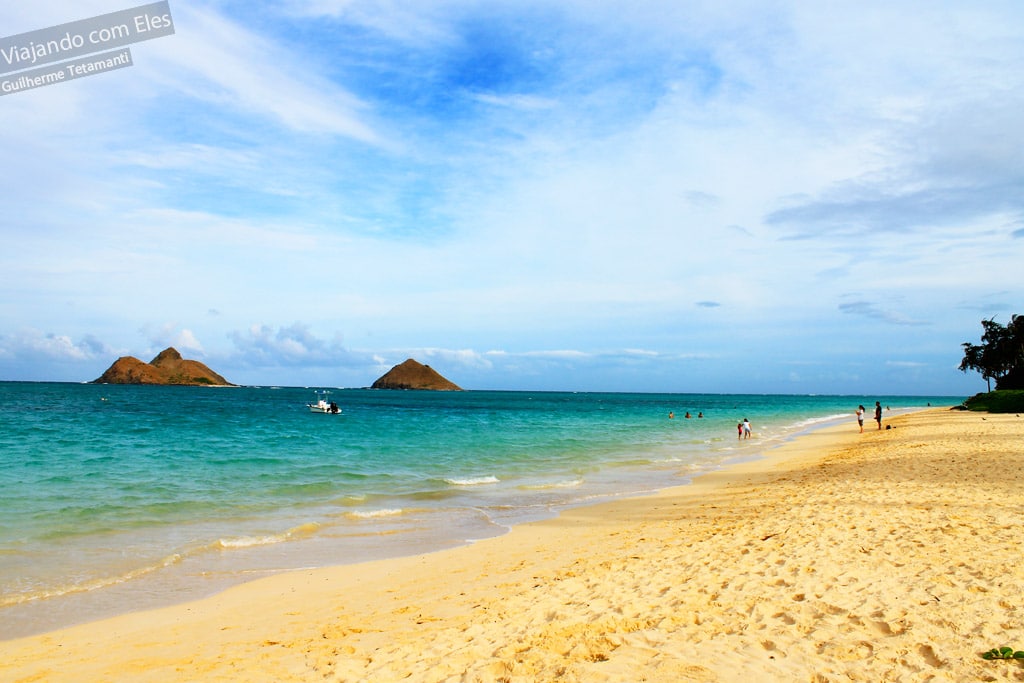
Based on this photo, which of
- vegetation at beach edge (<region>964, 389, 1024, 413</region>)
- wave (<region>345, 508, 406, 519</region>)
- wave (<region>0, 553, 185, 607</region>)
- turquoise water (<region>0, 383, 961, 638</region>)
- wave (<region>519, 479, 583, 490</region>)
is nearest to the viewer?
wave (<region>0, 553, 185, 607</region>)

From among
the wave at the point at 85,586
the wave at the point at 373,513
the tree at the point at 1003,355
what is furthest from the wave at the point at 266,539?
the tree at the point at 1003,355

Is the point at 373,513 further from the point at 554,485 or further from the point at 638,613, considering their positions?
the point at 638,613

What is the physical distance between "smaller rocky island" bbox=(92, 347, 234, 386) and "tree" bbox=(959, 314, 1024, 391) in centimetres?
18251

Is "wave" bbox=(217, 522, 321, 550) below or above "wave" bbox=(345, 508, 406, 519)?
above

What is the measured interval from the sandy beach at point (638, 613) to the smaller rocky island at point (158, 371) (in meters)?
188

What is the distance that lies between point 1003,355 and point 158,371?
186 m

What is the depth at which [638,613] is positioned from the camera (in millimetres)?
6617

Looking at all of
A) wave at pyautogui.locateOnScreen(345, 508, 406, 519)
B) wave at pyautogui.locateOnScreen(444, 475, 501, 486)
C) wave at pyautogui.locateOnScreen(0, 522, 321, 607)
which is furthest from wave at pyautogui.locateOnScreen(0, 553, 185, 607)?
wave at pyautogui.locateOnScreen(444, 475, 501, 486)

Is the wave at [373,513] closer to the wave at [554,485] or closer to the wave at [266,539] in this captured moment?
the wave at [266,539]

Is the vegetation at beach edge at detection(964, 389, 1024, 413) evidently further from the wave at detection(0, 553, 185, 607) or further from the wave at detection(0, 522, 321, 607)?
the wave at detection(0, 553, 185, 607)

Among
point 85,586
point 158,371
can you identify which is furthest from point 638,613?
point 158,371

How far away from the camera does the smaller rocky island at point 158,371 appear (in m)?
170

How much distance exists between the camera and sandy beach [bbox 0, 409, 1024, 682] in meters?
5.28

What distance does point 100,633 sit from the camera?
749 centimetres
